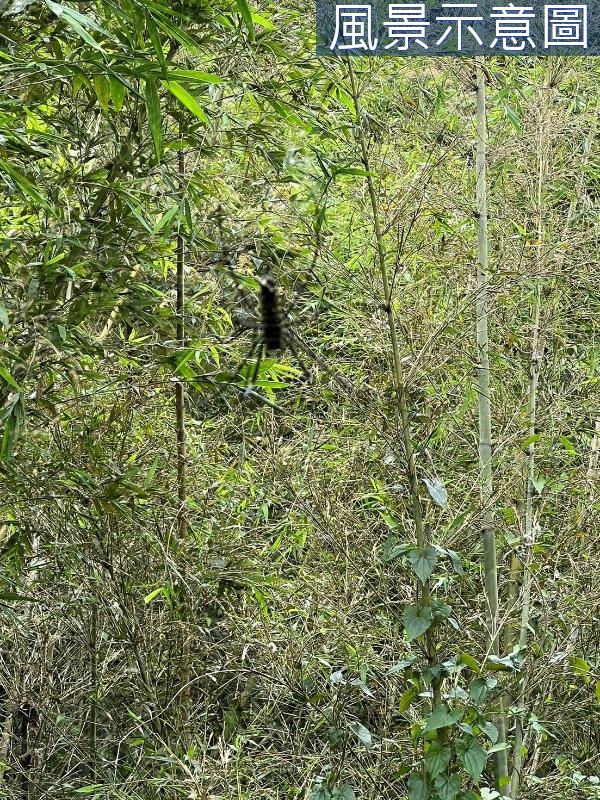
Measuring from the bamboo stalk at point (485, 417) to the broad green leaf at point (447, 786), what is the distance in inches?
11.0

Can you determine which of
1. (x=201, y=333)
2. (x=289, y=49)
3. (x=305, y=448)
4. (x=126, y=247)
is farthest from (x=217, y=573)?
(x=289, y=49)

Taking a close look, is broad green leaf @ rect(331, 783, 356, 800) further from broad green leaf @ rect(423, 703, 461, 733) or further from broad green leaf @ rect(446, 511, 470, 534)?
broad green leaf @ rect(446, 511, 470, 534)

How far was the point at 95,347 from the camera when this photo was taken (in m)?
2.63

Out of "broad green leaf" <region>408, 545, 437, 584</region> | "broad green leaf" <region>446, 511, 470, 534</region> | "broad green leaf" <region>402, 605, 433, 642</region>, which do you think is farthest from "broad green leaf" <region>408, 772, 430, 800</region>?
"broad green leaf" <region>446, 511, 470, 534</region>

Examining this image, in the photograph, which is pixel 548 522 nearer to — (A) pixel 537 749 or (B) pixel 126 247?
(A) pixel 537 749

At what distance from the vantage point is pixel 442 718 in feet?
7.21

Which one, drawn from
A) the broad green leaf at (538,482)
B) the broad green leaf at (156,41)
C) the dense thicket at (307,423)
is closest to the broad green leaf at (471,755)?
the dense thicket at (307,423)

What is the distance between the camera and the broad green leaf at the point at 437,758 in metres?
2.22

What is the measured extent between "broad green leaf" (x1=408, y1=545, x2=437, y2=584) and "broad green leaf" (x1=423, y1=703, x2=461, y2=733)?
0.95 feet

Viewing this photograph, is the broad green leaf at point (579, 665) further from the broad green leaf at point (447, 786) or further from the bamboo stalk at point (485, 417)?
the broad green leaf at point (447, 786)

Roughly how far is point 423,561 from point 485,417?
51cm

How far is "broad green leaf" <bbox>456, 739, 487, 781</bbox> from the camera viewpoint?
218 centimetres

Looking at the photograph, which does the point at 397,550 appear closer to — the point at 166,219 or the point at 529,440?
the point at 529,440

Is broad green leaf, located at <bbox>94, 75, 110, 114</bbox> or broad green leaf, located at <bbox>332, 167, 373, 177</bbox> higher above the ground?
broad green leaf, located at <bbox>94, 75, 110, 114</bbox>
